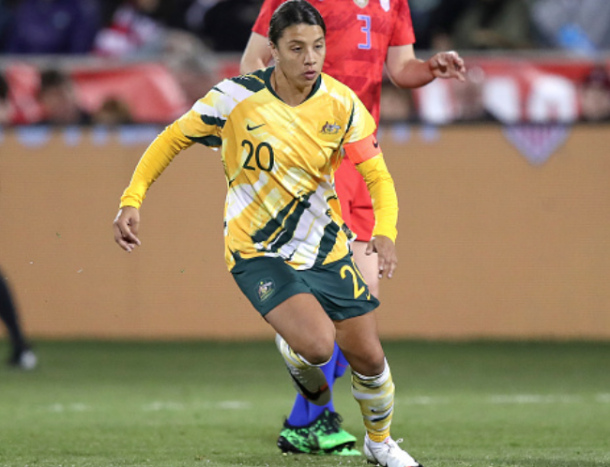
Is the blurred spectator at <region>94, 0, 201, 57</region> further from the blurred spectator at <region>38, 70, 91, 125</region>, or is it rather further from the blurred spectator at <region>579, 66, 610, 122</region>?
the blurred spectator at <region>579, 66, 610, 122</region>

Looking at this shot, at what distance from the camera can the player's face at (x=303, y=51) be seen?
4.93 meters

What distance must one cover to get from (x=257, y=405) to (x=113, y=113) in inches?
189

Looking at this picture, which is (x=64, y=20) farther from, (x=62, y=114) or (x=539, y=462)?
(x=539, y=462)

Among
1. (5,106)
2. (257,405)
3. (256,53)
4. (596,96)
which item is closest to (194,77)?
(5,106)

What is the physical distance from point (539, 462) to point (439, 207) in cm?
657

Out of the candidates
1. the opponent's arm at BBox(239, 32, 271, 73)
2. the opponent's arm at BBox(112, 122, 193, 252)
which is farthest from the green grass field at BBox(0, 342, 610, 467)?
the opponent's arm at BBox(239, 32, 271, 73)

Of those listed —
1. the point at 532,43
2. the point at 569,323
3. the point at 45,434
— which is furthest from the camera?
the point at 532,43

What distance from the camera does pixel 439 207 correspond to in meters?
11.8

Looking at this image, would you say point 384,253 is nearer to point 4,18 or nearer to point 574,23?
point 574,23

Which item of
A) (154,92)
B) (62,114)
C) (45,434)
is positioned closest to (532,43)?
(154,92)

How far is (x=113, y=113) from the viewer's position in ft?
38.7

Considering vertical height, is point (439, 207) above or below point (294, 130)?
below

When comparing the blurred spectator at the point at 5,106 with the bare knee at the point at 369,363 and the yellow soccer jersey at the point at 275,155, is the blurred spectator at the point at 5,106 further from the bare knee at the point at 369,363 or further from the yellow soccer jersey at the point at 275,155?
the bare knee at the point at 369,363

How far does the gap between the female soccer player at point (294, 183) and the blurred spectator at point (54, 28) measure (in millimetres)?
7989
